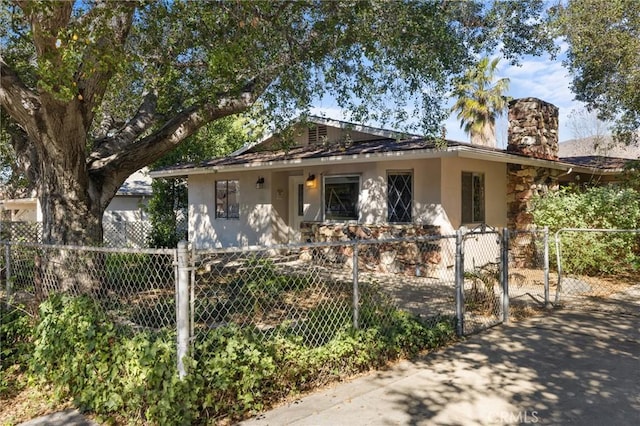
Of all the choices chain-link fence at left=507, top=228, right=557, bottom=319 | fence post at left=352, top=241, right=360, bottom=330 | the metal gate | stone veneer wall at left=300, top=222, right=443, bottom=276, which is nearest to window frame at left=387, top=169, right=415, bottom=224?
stone veneer wall at left=300, top=222, right=443, bottom=276

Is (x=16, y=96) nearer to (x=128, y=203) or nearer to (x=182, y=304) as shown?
(x=182, y=304)

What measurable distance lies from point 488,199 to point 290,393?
27.9 feet

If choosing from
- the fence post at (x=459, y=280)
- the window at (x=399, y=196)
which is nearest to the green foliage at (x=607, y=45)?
the window at (x=399, y=196)

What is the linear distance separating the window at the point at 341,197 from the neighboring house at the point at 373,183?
3cm

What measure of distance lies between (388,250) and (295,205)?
375 centimetres

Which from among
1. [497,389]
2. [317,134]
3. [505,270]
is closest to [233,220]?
[317,134]

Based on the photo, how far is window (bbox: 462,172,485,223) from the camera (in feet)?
33.6

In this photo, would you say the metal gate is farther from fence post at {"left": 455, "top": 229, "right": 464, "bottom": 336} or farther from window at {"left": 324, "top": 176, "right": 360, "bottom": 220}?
window at {"left": 324, "top": 176, "right": 360, "bottom": 220}

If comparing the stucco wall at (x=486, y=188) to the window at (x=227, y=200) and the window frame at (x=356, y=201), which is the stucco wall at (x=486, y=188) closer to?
the window frame at (x=356, y=201)

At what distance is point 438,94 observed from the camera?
760cm

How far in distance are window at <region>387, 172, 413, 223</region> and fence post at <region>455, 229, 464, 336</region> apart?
4721 millimetres

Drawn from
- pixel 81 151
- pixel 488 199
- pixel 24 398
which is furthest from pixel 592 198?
pixel 24 398

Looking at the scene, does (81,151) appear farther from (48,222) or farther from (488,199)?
(488,199)

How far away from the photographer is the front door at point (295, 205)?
13.0m
